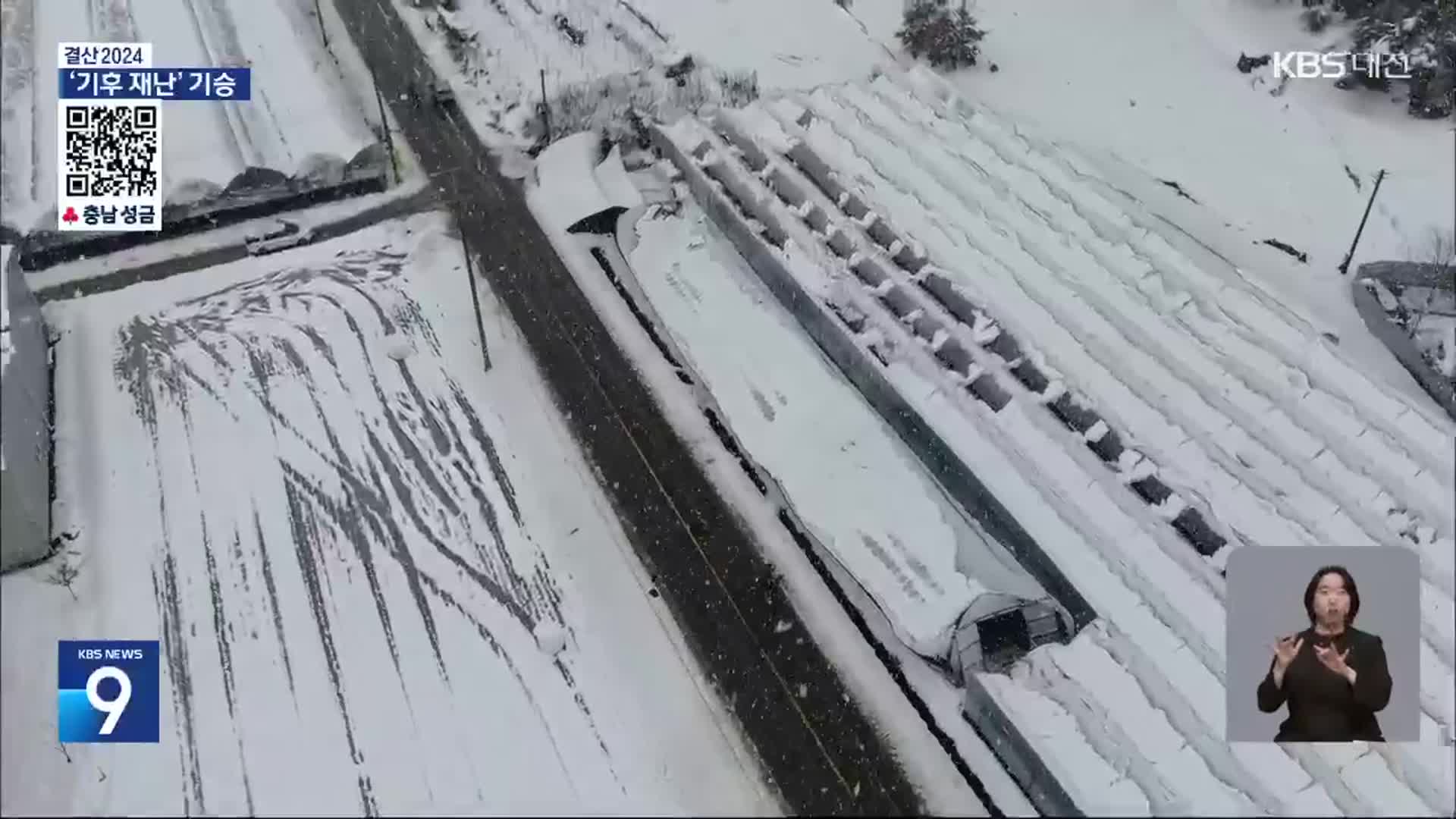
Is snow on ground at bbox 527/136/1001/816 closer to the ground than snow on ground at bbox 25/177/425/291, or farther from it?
closer to the ground

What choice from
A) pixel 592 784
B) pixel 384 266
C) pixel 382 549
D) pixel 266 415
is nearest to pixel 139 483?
pixel 266 415

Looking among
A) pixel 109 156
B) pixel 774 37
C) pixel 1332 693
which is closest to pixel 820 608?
pixel 1332 693

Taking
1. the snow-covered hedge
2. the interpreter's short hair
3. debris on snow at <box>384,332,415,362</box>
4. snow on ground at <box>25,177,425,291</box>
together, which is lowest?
the interpreter's short hair

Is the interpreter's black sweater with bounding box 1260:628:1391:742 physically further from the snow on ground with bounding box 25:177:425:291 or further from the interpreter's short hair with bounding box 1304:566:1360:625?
the snow on ground with bounding box 25:177:425:291
